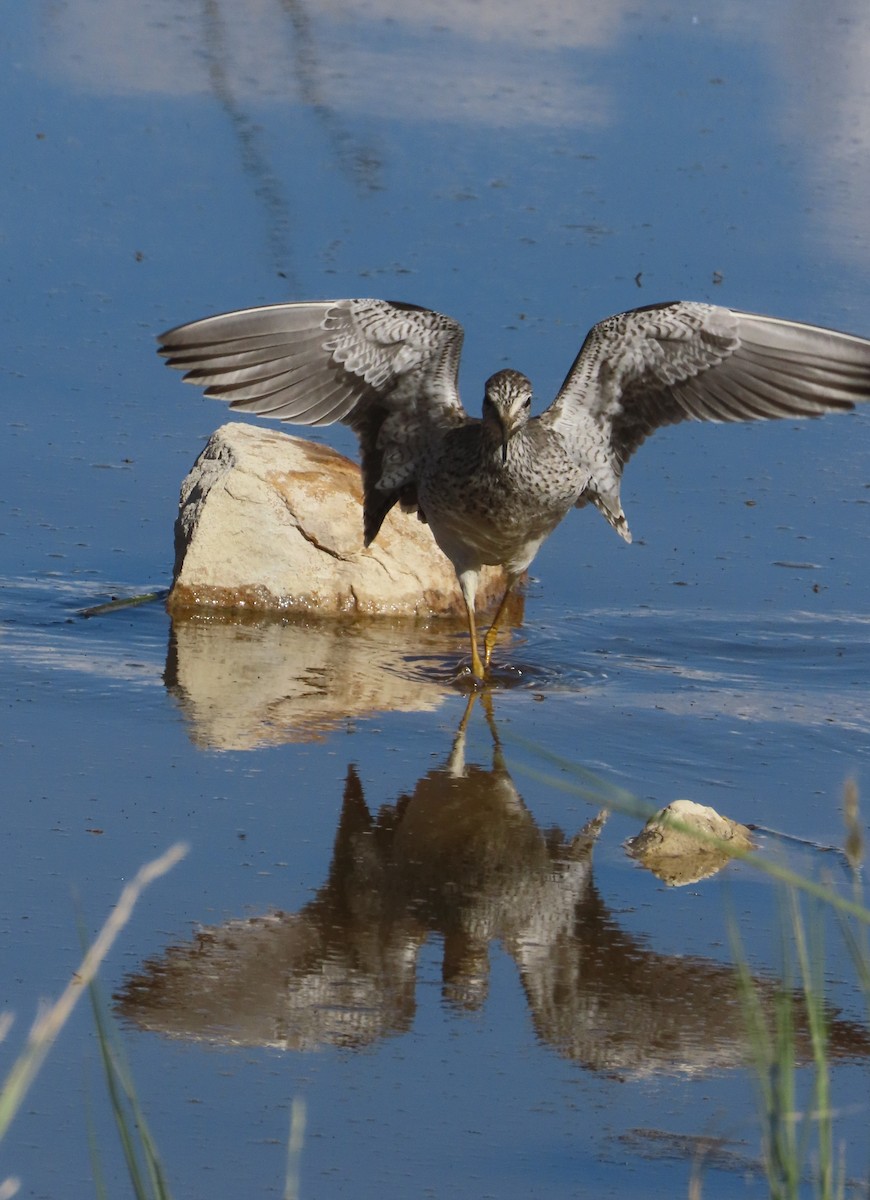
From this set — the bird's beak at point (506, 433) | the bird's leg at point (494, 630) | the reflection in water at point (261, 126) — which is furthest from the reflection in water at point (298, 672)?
the reflection in water at point (261, 126)

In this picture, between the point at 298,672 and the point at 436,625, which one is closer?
the point at 298,672

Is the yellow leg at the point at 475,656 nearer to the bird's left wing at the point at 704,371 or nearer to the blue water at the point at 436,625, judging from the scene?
the blue water at the point at 436,625

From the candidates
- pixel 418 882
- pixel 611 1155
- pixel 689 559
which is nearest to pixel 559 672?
pixel 689 559

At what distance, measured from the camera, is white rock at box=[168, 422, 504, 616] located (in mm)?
7918

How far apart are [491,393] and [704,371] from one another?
954mm

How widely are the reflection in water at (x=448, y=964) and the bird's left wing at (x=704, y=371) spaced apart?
238 centimetres

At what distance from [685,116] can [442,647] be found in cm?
816

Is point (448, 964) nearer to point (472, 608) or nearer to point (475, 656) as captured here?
point (475, 656)

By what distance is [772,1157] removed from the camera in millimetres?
2850

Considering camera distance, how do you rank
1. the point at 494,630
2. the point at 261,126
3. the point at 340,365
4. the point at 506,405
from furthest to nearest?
the point at 261,126
the point at 494,630
the point at 340,365
the point at 506,405

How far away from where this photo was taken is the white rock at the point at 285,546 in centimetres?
792

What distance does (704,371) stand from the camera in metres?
7.79


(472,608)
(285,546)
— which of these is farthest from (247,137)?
(472,608)

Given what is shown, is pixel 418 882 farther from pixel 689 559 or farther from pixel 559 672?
pixel 689 559
